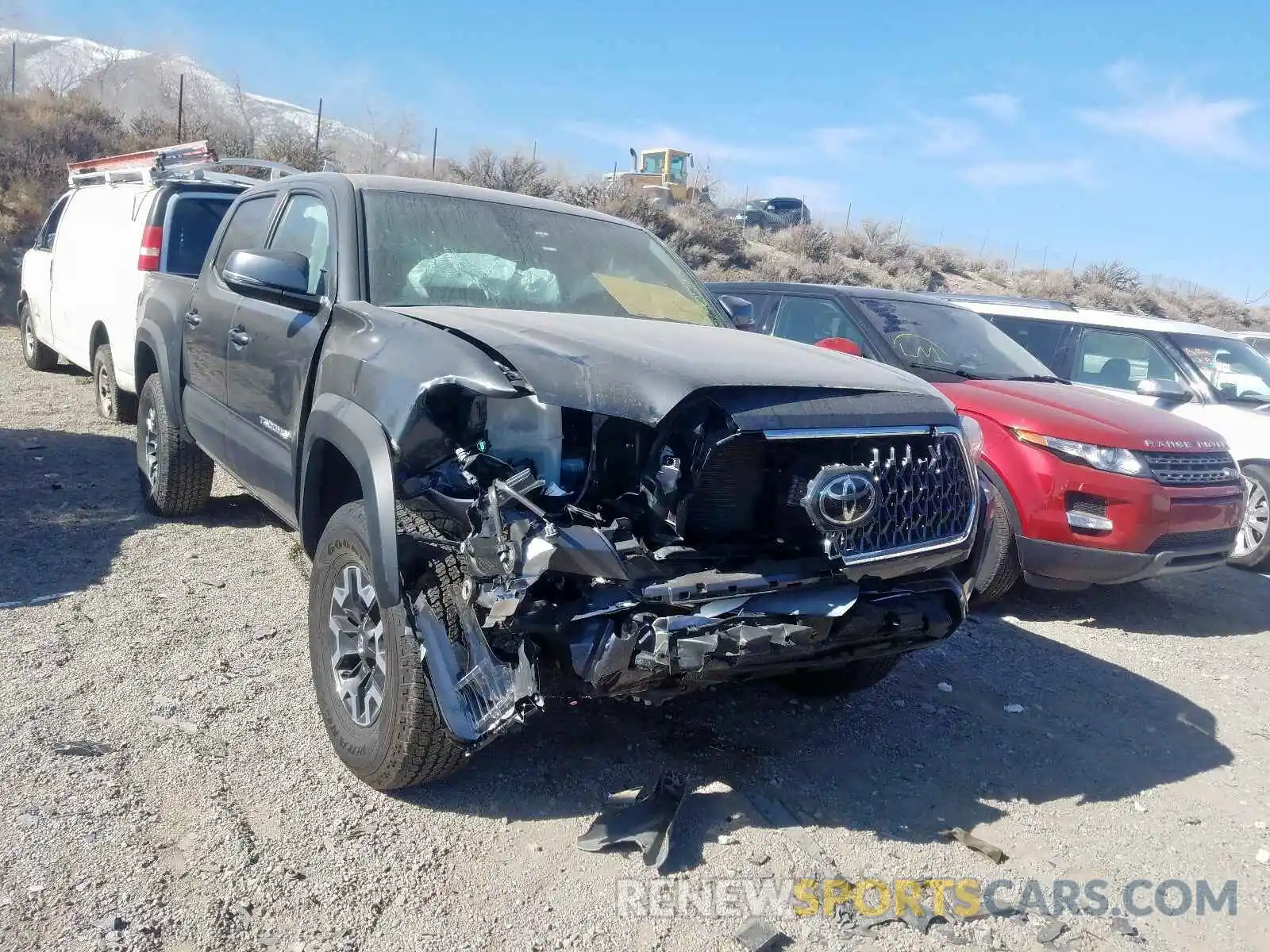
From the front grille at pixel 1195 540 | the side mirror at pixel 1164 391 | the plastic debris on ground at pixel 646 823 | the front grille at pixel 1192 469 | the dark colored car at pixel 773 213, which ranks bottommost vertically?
the plastic debris on ground at pixel 646 823

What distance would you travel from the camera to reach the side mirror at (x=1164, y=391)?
7070 mm

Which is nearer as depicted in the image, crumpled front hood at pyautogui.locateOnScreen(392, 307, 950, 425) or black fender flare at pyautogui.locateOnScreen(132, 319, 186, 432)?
crumpled front hood at pyautogui.locateOnScreen(392, 307, 950, 425)

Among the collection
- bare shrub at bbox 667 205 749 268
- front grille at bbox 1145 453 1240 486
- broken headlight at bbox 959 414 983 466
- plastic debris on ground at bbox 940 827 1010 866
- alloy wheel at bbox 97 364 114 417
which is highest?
bare shrub at bbox 667 205 749 268

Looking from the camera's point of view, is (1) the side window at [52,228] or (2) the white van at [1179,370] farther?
(1) the side window at [52,228]

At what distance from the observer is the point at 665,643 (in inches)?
101

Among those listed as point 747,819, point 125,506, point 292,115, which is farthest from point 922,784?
point 292,115

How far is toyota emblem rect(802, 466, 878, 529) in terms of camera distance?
2.84 m

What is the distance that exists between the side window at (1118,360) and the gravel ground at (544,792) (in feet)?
9.59

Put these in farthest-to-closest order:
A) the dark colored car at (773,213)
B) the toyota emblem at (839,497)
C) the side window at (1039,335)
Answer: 1. the dark colored car at (773,213)
2. the side window at (1039,335)
3. the toyota emblem at (839,497)

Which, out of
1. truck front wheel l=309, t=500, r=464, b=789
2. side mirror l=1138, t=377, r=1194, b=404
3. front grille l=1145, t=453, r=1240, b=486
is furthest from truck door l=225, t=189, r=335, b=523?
side mirror l=1138, t=377, r=1194, b=404

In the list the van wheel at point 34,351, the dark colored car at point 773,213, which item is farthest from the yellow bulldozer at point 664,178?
the van wheel at point 34,351

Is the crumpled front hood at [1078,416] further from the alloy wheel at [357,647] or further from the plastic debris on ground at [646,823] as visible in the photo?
the alloy wheel at [357,647]

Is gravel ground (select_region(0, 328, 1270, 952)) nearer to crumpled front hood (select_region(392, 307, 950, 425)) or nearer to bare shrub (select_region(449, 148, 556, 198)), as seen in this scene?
crumpled front hood (select_region(392, 307, 950, 425))

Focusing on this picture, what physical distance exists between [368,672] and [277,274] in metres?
1.46
